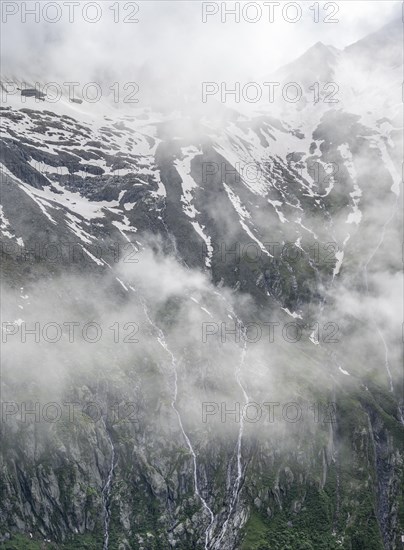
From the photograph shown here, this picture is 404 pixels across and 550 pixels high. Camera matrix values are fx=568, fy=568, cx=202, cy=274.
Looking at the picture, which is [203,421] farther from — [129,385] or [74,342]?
[74,342]

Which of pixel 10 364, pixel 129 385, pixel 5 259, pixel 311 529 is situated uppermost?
pixel 5 259

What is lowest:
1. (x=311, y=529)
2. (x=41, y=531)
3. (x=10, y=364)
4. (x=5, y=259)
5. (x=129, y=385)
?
(x=311, y=529)

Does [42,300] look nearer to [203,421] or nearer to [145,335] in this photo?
[145,335]

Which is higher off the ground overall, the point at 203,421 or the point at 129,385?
the point at 129,385

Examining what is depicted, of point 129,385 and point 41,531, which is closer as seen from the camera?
point 41,531

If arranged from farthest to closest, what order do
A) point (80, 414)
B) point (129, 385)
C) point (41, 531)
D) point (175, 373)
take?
point (175, 373)
point (129, 385)
point (80, 414)
point (41, 531)

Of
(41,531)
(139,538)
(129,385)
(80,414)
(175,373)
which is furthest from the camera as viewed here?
(175,373)

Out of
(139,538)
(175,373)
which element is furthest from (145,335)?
(139,538)

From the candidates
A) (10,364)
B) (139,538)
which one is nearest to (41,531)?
(139,538)

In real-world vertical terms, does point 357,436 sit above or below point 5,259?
below
